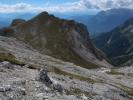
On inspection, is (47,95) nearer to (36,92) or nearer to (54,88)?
(36,92)

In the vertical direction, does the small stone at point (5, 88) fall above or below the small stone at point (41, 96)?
above

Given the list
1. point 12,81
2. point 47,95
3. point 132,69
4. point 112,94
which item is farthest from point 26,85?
point 132,69

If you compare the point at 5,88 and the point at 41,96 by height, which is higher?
the point at 5,88

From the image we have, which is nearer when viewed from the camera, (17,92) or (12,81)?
(17,92)

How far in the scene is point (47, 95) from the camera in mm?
30281

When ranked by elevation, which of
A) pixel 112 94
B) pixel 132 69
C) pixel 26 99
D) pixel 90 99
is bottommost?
pixel 132 69

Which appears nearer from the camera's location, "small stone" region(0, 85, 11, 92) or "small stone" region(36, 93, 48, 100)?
"small stone" region(36, 93, 48, 100)

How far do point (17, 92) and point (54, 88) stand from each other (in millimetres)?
6533

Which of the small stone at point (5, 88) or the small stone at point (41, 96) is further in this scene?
the small stone at point (5, 88)

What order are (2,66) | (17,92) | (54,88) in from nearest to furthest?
(17,92), (54,88), (2,66)

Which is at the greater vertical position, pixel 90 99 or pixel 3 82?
pixel 3 82

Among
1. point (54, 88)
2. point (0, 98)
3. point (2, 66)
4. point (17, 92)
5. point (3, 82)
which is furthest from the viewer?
point (2, 66)

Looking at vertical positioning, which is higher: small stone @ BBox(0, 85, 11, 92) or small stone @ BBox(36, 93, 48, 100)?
small stone @ BBox(0, 85, 11, 92)

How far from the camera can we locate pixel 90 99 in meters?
36.5
